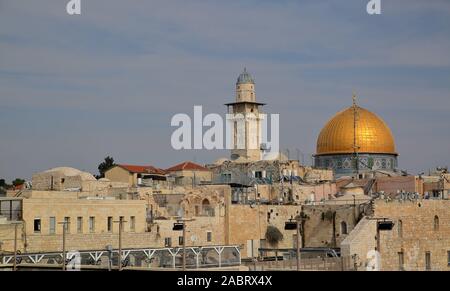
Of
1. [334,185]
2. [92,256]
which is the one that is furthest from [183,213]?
[334,185]

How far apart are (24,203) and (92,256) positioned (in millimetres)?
3317

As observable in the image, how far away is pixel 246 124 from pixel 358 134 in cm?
753

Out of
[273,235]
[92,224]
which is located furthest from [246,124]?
[92,224]

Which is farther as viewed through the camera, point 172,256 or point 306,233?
point 306,233

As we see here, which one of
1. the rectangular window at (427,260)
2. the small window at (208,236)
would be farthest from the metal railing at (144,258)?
the rectangular window at (427,260)

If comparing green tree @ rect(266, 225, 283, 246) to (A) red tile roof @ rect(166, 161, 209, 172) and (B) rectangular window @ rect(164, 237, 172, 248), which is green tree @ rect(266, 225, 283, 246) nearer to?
(B) rectangular window @ rect(164, 237, 172, 248)

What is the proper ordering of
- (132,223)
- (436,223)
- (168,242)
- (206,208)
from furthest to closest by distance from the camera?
1. (206,208)
2. (436,223)
3. (168,242)
4. (132,223)

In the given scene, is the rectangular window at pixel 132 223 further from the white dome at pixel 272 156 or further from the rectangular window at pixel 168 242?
the white dome at pixel 272 156

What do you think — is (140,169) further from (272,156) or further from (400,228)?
(400,228)

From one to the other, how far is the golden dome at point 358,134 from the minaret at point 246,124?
5.18 m

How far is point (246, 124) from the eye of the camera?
39.2 meters

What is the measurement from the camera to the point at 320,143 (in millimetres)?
45469

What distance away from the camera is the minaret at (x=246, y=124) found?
39.2 meters
